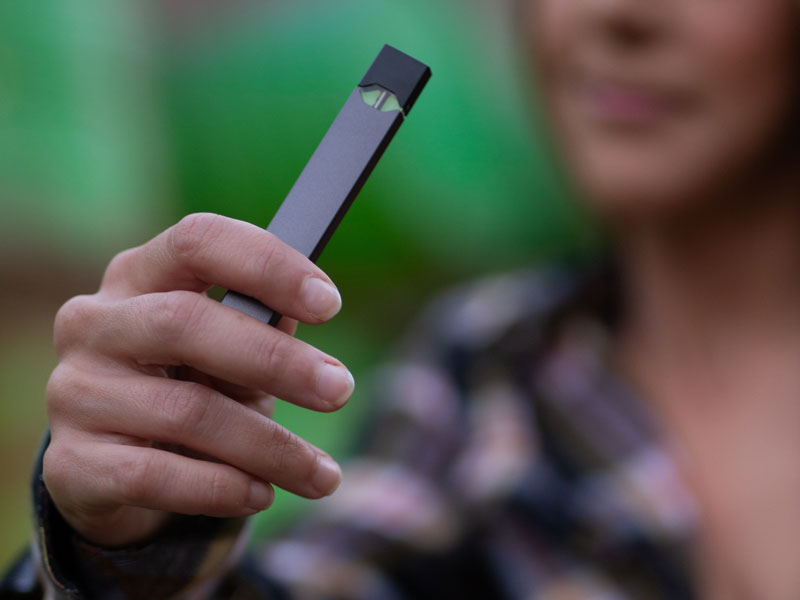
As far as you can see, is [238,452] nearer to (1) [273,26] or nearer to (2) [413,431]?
(2) [413,431]

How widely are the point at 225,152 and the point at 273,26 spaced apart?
0.60 feet

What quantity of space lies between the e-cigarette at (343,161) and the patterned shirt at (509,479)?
246mm

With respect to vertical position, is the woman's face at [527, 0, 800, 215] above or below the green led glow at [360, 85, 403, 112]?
above

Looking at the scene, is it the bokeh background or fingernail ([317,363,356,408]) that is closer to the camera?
fingernail ([317,363,356,408])

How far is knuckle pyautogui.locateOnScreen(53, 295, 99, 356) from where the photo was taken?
0.91ft

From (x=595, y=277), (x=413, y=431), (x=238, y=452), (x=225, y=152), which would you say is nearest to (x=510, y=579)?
(x=413, y=431)

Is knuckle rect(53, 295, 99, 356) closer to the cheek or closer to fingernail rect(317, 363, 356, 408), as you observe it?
fingernail rect(317, 363, 356, 408)

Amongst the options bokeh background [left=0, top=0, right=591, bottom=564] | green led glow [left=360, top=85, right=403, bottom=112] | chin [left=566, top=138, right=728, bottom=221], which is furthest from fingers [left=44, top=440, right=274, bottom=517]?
bokeh background [left=0, top=0, right=591, bottom=564]

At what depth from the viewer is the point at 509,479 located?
59 centimetres

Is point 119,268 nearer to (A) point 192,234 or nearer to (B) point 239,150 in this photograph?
(A) point 192,234

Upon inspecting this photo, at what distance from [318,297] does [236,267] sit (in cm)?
3

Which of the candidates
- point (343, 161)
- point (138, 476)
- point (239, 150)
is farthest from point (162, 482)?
point (239, 150)

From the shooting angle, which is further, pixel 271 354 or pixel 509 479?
pixel 509 479

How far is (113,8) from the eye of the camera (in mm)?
1123
